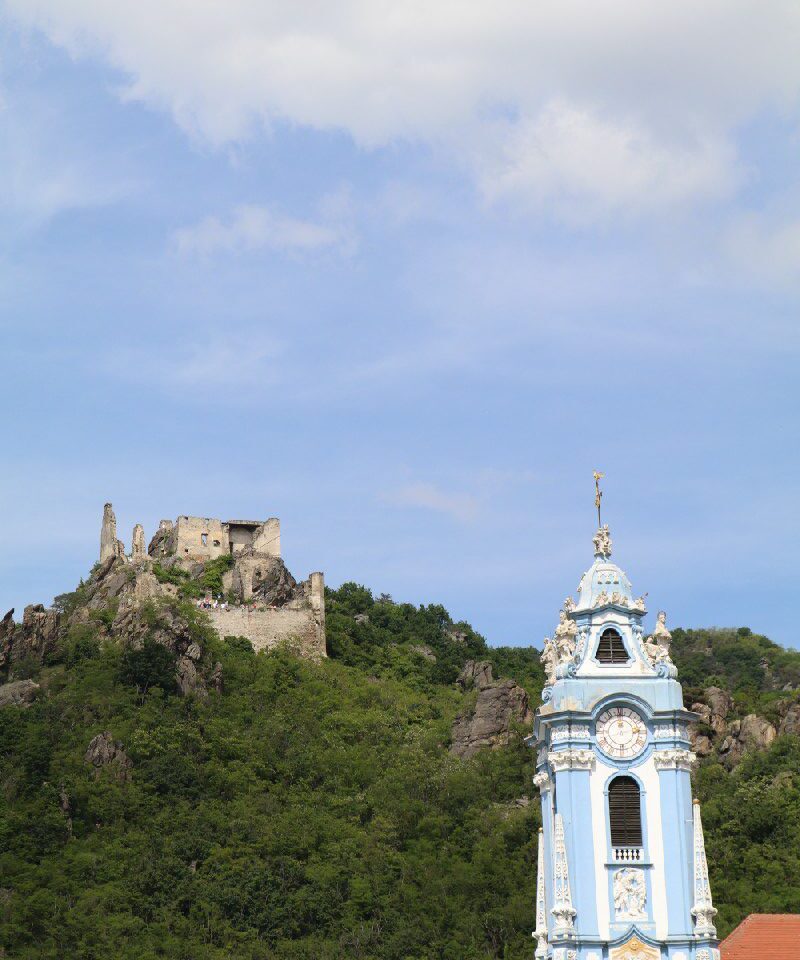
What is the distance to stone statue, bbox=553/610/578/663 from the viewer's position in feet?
155

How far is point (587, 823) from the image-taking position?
45312 mm

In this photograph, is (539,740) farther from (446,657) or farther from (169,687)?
(446,657)

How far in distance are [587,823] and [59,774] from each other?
4223cm

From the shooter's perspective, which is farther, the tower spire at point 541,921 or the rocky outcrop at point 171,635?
the rocky outcrop at point 171,635

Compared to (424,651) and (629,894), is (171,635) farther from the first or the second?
(629,894)

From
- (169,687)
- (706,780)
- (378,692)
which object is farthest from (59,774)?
(706,780)

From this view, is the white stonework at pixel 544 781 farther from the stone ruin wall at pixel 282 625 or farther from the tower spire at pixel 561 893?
the stone ruin wall at pixel 282 625

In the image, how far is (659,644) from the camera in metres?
47.3

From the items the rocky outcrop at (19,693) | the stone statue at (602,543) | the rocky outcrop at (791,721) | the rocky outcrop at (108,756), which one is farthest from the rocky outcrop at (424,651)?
the stone statue at (602,543)

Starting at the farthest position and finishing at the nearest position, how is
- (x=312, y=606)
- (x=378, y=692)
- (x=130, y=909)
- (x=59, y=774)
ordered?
(x=312, y=606), (x=378, y=692), (x=59, y=774), (x=130, y=909)

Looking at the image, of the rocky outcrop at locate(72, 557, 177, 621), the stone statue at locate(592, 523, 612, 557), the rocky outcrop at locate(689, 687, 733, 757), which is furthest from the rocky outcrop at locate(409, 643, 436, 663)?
the stone statue at locate(592, 523, 612, 557)

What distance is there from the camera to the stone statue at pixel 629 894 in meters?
44.8

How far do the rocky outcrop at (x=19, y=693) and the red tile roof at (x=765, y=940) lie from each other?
1963 inches

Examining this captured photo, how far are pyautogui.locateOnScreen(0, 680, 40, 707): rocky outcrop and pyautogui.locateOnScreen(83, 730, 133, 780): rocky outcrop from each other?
19.9 feet
